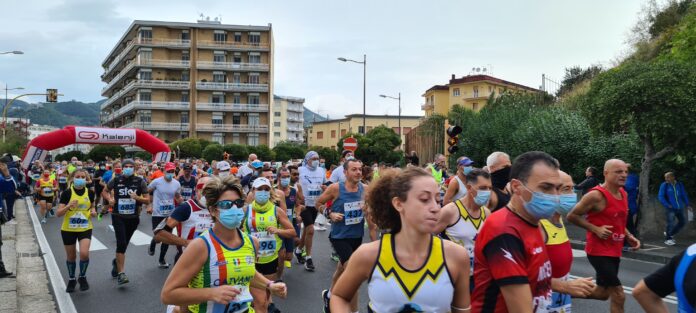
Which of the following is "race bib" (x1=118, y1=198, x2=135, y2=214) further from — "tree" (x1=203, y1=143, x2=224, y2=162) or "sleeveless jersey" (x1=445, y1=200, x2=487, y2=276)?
"tree" (x1=203, y1=143, x2=224, y2=162)

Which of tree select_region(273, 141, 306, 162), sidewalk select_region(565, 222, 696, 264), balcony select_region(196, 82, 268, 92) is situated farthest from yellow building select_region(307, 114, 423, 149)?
sidewalk select_region(565, 222, 696, 264)

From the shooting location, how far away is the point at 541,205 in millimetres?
3076

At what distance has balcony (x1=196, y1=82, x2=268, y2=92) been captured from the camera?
78188mm

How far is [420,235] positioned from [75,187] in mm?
7632

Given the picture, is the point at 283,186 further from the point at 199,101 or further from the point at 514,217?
the point at 199,101

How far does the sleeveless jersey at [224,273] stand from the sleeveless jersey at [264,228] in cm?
276

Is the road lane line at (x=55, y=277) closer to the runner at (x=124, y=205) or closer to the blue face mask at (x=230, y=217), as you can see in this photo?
the runner at (x=124, y=205)

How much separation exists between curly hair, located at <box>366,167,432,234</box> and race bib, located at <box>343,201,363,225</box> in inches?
158

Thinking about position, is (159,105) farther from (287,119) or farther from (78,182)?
(78,182)

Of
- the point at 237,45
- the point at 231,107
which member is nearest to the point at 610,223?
the point at 231,107

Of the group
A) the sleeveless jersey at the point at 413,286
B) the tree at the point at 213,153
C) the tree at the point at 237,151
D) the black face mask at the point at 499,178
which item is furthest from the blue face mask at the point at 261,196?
the tree at the point at 237,151

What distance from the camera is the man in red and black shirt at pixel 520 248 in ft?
9.26

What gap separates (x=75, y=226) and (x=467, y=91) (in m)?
73.4

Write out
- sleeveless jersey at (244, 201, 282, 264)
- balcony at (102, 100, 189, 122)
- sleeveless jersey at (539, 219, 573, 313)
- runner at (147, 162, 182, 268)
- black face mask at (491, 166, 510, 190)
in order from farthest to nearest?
balcony at (102, 100, 189, 122) < runner at (147, 162, 182, 268) < sleeveless jersey at (244, 201, 282, 264) < black face mask at (491, 166, 510, 190) < sleeveless jersey at (539, 219, 573, 313)
